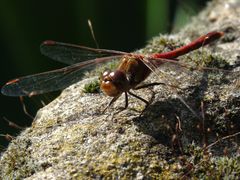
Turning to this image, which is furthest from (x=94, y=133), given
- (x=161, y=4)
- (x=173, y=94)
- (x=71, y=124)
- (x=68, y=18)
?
(x=161, y=4)

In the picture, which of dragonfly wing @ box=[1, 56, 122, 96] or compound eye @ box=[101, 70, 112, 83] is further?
dragonfly wing @ box=[1, 56, 122, 96]

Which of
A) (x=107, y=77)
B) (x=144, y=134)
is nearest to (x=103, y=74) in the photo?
(x=107, y=77)

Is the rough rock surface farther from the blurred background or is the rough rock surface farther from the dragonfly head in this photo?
the blurred background

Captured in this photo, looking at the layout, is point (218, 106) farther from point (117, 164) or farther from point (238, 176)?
point (117, 164)

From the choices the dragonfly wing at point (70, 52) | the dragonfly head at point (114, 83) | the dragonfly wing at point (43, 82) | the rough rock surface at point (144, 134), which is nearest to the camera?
the rough rock surface at point (144, 134)

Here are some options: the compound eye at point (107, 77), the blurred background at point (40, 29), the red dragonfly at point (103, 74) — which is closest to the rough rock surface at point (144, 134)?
the red dragonfly at point (103, 74)

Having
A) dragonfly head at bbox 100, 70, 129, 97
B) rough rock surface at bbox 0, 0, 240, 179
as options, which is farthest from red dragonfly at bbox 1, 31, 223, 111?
rough rock surface at bbox 0, 0, 240, 179

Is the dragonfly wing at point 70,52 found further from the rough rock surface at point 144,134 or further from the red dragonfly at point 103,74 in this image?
the rough rock surface at point 144,134
